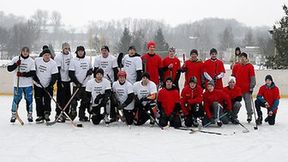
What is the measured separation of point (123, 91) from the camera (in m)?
7.52

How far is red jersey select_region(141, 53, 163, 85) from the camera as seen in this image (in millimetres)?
7965

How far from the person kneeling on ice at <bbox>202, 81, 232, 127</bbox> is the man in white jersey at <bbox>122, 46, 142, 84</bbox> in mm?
1265

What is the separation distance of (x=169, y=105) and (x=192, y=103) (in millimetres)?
408

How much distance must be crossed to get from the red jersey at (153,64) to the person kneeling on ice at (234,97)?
4.31 feet

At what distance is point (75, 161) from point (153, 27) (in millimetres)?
85496

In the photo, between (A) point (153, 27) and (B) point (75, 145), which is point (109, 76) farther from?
(A) point (153, 27)

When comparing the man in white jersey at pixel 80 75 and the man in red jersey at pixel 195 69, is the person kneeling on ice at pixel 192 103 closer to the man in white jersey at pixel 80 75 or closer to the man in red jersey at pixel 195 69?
the man in red jersey at pixel 195 69

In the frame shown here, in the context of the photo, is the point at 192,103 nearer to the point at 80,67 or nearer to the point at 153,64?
the point at 153,64

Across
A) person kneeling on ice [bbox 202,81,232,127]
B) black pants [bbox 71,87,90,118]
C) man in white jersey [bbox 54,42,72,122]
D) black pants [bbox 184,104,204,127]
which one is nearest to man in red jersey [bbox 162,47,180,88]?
person kneeling on ice [bbox 202,81,232,127]

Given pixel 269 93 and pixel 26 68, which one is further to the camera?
pixel 269 93

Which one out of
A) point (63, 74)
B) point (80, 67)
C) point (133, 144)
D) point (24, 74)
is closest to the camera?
point (133, 144)

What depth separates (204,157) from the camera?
16.8 ft

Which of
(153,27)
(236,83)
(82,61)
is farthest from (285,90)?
(153,27)

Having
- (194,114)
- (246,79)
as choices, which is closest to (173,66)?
(194,114)
